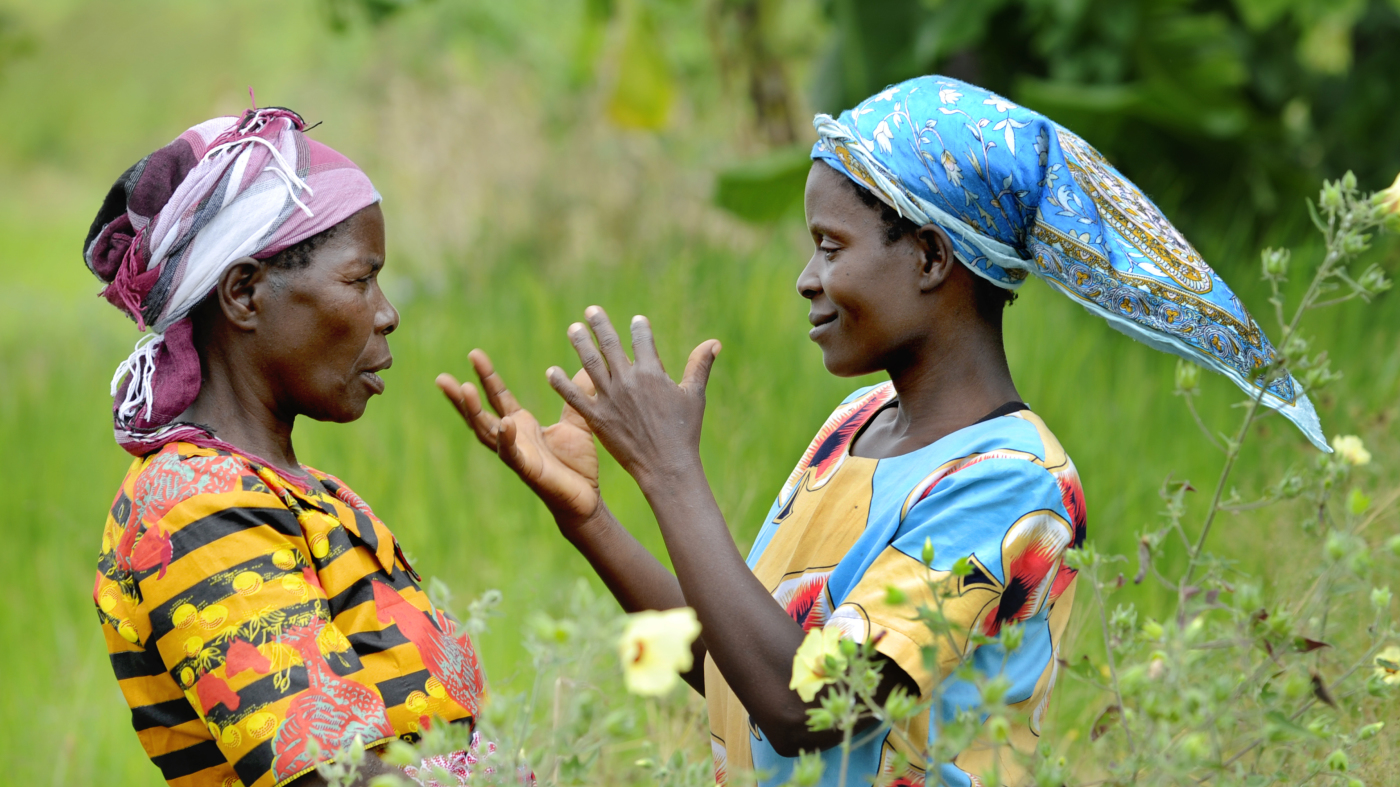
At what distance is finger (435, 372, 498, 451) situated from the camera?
76.9 inches

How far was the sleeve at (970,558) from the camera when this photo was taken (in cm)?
154

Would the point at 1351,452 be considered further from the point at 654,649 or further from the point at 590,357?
the point at 590,357

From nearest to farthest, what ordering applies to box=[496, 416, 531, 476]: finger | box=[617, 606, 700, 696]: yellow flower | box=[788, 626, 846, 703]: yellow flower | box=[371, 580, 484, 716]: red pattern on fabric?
box=[617, 606, 700, 696]: yellow flower
box=[788, 626, 846, 703]: yellow flower
box=[371, 580, 484, 716]: red pattern on fabric
box=[496, 416, 531, 476]: finger

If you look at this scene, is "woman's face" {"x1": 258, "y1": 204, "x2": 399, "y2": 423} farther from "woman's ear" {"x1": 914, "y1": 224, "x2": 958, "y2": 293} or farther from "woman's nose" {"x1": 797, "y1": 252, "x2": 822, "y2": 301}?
"woman's ear" {"x1": 914, "y1": 224, "x2": 958, "y2": 293}

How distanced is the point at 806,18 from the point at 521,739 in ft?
30.1

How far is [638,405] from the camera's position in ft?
5.76

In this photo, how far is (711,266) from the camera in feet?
17.7

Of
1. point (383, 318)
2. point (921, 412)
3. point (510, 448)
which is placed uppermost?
point (383, 318)

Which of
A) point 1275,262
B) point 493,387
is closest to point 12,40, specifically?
point 493,387

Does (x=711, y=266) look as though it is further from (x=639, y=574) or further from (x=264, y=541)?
(x=264, y=541)

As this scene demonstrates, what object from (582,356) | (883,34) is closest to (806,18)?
(883,34)

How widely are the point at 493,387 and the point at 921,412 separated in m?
0.75

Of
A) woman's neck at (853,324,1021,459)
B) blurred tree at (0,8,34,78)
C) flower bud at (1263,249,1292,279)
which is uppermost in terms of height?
blurred tree at (0,8,34,78)

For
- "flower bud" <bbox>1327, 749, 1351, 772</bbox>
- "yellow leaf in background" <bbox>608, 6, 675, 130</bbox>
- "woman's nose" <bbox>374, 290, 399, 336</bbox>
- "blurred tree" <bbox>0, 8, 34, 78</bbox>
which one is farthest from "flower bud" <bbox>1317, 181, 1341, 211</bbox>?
"blurred tree" <bbox>0, 8, 34, 78</bbox>
